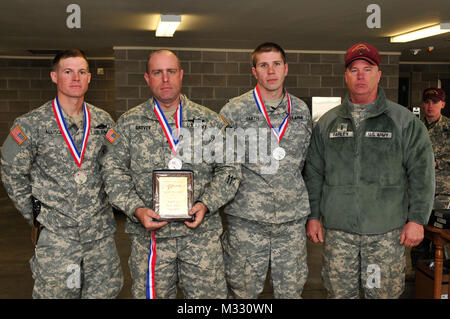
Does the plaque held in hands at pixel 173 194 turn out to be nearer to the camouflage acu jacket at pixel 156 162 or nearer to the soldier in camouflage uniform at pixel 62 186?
the camouflage acu jacket at pixel 156 162

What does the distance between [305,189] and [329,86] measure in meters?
6.50

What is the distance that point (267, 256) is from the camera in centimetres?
264

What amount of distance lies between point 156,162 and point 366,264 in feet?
4.31

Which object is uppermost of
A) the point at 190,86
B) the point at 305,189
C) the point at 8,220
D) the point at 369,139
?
the point at 190,86

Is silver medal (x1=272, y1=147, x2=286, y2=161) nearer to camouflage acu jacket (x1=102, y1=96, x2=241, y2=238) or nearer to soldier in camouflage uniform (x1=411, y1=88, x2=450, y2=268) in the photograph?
camouflage acu jacket (x1=102, y1=96, x2=241, y2=238)

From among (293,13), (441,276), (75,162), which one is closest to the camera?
(75,162)

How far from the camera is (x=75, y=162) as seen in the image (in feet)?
8.14

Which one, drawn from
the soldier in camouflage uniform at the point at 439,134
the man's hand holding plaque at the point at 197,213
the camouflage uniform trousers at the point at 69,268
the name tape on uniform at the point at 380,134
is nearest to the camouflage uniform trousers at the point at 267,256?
the man's hand holding plaque at the point at 197,213

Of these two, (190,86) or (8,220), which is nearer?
(8,220)

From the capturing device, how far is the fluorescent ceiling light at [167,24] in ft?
17.7

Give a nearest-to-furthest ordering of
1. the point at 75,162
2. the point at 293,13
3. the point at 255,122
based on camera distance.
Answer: the point at 75,162 < the point at 255,122 < the point at 293,13

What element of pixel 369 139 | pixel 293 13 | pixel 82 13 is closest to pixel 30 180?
pixel 369 139

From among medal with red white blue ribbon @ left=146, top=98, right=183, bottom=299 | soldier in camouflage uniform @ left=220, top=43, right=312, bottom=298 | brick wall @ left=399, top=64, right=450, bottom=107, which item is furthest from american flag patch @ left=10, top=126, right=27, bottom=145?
brick wall @ left=399, top=64, right=450, bottom=107

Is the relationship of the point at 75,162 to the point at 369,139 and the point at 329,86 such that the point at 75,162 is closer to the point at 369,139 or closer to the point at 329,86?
the point at 369,139
